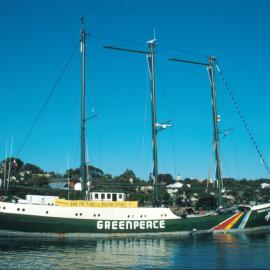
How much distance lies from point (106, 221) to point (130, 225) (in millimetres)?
2518

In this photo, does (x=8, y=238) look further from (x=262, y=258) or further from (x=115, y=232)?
(x=262, y=258)

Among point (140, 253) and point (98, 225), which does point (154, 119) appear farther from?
point (140, 253)

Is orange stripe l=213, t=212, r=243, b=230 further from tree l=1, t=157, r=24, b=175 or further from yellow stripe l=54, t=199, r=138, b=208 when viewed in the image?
tree l=1, t=157, r=24, b=175

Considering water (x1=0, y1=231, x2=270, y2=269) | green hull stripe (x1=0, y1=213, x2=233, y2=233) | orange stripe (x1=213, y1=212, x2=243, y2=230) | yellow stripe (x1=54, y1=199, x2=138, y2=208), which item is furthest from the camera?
orange stripe (x1=213, y1=212, x2=243, y2=230)

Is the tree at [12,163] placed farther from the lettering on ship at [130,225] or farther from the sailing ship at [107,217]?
the lettering on ship at [130,225]

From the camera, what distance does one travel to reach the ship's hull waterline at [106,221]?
44.3 metres

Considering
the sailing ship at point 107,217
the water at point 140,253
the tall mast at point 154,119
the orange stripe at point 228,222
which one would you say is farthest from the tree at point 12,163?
the orange stripe at point 228,222

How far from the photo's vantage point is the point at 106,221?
1837 inches

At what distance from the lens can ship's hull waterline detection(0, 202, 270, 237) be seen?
44.3m

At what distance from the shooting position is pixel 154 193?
51281mm

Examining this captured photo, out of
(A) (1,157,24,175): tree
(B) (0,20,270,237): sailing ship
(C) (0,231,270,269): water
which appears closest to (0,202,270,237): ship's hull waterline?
(B) (0,20,270,237): sailing ship

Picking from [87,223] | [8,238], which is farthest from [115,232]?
[8,238]

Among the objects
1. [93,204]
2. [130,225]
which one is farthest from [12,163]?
[130,225]

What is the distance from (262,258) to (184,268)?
22.4 feet
